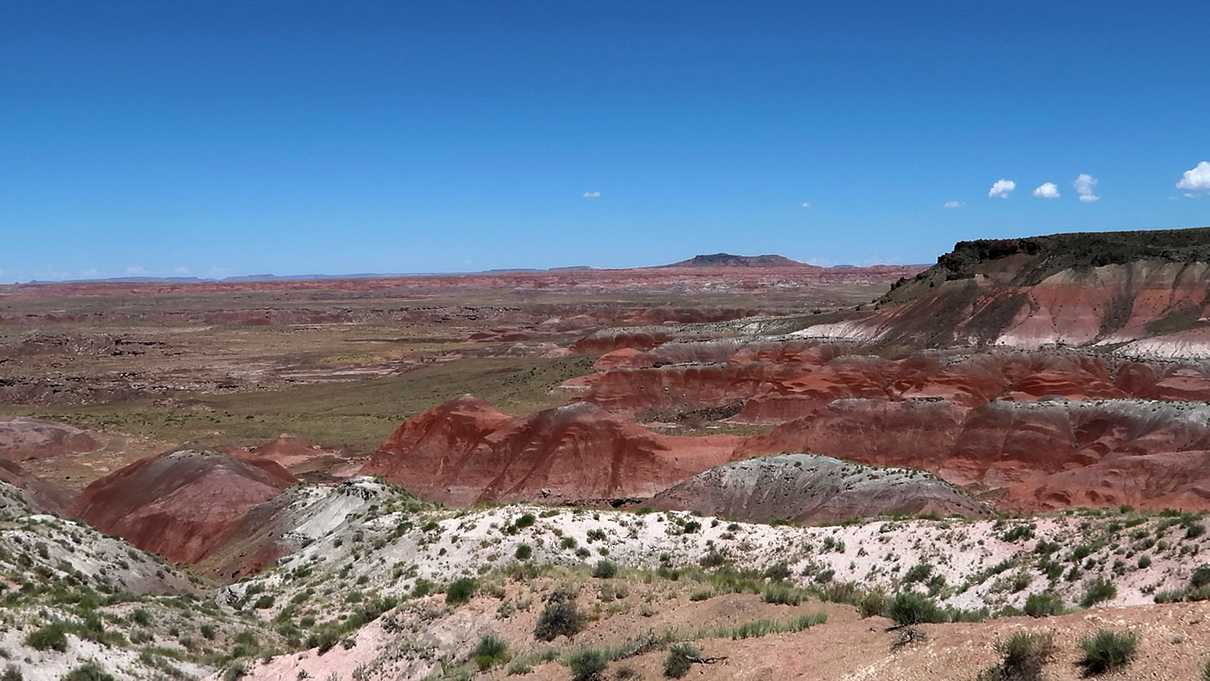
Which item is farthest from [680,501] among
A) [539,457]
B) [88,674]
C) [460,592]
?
[88,674]

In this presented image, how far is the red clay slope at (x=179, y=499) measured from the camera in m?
32.5

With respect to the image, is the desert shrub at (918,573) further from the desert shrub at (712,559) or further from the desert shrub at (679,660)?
the desert shrub at (679,660)

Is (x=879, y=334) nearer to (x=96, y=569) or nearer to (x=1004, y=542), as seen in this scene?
(x=1004, y=542)

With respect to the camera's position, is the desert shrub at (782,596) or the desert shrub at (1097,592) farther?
the desert shrub at (1097,592)

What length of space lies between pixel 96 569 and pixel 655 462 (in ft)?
78.3

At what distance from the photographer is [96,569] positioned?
2095 cm

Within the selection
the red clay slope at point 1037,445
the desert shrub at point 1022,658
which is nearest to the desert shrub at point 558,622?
the desert shrub at point 1022,658

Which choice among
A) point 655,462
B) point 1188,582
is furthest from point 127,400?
point 1188,582

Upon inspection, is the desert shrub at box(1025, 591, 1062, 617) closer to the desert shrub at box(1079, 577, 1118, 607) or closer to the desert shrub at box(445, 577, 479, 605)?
the desert shrub at box(1079, 577, 1118, 607)

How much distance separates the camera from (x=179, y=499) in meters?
34.7

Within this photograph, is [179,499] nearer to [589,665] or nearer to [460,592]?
[460,592]

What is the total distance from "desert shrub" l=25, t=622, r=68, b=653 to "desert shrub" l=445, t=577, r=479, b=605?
5945mm

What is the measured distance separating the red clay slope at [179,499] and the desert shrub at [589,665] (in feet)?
79.3

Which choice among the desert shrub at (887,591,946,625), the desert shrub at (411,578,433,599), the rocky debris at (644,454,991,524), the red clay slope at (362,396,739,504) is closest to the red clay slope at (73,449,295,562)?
the red clay slope at (362,396,739,504)
